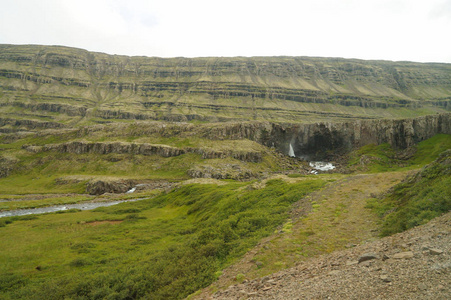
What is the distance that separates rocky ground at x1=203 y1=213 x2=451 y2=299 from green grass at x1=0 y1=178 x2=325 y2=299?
5.64 meters

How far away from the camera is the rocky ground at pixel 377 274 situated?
311 inches

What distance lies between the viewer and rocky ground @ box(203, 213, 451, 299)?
311 inches

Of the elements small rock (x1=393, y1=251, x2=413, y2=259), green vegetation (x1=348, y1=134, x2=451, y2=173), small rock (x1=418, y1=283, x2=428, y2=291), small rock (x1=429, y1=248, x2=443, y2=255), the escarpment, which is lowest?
the escarpment

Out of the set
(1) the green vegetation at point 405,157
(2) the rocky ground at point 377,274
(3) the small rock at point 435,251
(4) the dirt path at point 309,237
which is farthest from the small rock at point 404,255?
(1) the green vegetation at point 405,157

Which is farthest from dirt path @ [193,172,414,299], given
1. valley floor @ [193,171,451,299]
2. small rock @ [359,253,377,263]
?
small rock @ [359,253,377,263]

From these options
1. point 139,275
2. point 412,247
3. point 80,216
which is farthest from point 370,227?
point 80,216

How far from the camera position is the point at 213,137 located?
152 meters

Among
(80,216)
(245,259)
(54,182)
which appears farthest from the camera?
(54,182)

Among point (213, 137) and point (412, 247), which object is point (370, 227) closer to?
point (412, 247)

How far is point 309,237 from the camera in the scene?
18.2 m

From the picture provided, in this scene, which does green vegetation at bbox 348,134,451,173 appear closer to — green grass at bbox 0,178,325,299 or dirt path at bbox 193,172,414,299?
green grass at bbox 0,178,325,299

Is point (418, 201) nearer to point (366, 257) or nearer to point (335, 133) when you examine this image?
point (366, 257)

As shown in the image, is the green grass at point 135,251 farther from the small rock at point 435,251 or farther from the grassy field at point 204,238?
the small rock at point 435,251

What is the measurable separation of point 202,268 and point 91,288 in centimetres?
1160
